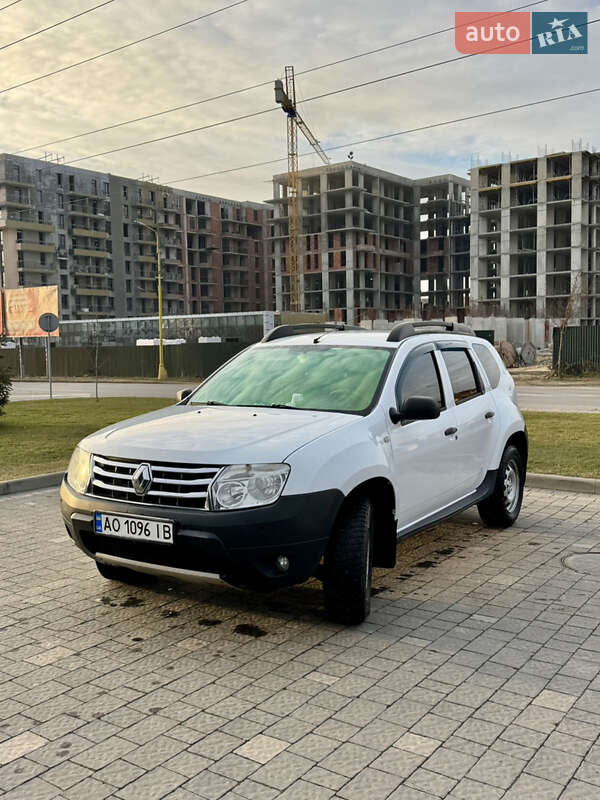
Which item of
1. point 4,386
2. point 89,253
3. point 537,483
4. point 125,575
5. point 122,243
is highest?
point 122,243

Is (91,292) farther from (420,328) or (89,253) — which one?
(420,328)

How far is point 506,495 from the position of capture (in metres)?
6.93

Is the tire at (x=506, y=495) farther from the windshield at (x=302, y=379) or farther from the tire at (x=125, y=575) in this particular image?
the tire at (x=125, y=575)

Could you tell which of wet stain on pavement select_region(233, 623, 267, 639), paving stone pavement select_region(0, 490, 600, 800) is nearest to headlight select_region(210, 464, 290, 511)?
paving stone pavement select_region(0, 490, 600, 800)

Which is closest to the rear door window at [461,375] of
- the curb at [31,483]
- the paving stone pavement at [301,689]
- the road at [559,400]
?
the paving stone pavement at [301,689]

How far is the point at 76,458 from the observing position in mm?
4879

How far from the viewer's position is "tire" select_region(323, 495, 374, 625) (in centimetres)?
439

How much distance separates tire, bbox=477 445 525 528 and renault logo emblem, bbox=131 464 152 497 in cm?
337

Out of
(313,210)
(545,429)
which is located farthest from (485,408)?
(313,210)

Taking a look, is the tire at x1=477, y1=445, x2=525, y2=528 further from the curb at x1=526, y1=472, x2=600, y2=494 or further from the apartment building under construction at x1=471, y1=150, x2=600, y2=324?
the apartment building under construction at x1=471, y1=150, x2=600, y2=324

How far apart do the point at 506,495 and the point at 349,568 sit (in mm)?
2986

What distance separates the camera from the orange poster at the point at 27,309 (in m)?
53.5

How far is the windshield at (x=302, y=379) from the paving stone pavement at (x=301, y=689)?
1.27 m

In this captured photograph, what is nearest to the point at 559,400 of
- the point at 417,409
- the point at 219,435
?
the point at 417,409
